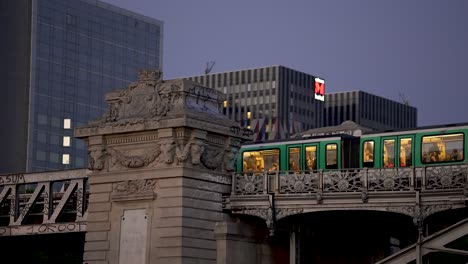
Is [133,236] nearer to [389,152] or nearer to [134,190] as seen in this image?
[134,190]

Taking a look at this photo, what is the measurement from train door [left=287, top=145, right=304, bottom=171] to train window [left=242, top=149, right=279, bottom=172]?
2.94ft

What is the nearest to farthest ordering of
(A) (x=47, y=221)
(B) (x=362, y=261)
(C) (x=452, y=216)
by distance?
(C) (x=452, y=216), (B) (x=362, y=261), (A) (x=47, y=221)

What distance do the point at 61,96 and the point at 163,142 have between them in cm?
13167

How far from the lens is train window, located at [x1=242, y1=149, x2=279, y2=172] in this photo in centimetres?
6106

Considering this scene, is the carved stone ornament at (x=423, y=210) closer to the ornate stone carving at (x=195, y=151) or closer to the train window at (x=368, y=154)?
the train window at (x=368, y=154)

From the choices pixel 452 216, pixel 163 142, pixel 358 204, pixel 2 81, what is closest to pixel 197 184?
pixel 163 142

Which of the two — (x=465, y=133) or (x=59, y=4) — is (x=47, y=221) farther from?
(x=59, y=4)

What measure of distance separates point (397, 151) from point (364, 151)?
6.05 feet

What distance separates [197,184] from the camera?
53.2 metres

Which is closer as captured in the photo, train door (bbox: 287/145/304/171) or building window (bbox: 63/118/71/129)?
train door (bbox: 287/145/304/171)

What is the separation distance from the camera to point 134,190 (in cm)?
5419

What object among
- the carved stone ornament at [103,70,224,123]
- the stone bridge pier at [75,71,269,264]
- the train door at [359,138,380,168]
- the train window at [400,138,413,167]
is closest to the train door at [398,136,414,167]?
the train window at [400,138,413,167]

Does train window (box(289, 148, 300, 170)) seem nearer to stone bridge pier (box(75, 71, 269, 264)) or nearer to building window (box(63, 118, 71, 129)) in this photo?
stone bridge pier (box(75, 71, 269, 264))

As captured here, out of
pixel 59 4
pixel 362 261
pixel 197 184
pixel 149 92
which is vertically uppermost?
pixel 59 4
